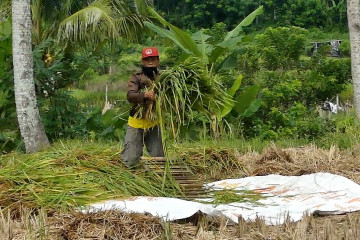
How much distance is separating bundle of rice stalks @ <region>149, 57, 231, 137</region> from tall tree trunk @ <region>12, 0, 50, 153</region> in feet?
9.67

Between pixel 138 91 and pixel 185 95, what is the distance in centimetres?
50

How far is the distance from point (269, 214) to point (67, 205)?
54.2 inches

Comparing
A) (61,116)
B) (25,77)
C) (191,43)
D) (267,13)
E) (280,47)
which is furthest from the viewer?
(267,13)

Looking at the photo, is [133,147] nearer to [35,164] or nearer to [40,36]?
[35,164]

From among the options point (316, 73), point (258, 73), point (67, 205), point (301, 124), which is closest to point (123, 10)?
point (258, 73)

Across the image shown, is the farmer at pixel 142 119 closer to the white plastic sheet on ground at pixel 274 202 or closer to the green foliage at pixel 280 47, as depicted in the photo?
the white plastic sheet on ground at pixel 274 202

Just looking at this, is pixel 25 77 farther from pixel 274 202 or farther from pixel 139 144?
pixel 274 202

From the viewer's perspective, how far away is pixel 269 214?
190 inches

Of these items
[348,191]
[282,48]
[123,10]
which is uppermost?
[123,10]

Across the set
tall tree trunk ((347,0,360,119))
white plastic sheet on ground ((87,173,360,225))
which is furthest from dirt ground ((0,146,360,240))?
tall tree trunk ((347,0,360,119))

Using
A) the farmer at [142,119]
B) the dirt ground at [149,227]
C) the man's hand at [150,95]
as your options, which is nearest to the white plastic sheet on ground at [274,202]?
the dirt ground at [149,227]

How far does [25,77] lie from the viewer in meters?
7.91

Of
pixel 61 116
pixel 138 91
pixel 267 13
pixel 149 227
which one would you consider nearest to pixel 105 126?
pixel 61 116

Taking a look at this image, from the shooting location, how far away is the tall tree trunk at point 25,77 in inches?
308
